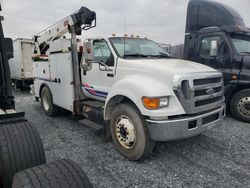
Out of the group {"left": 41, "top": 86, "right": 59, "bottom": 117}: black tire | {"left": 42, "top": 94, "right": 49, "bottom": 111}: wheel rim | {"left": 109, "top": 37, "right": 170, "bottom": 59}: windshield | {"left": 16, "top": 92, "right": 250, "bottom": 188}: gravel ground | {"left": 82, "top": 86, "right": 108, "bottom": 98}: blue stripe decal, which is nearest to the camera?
{"left": 16, "top": 92, "right": 250, "bottom": 188}: gravel ground

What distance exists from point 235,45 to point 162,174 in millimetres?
4347

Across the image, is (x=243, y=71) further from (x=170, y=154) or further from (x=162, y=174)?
(x=162, y=174)

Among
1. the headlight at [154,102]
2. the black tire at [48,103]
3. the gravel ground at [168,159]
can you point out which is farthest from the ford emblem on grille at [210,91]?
the black tire at [48,103]

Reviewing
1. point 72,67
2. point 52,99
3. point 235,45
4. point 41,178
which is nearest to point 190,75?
point 41,178

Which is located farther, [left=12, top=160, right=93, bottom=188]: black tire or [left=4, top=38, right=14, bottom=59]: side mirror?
[left=4, top=38, right=14, bottom=59]: side mirror

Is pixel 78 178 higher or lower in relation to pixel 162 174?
higher

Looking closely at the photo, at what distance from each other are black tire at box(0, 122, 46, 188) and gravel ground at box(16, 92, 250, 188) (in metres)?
1.14

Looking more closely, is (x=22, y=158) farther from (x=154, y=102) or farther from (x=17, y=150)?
(x=154, y=102)

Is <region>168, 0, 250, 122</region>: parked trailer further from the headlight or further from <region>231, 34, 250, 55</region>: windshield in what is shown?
the headlight

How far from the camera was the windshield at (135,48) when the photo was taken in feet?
13.7

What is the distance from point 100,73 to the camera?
4.45m

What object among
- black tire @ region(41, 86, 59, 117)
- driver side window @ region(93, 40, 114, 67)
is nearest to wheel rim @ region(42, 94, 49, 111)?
black tire @ region(41, 86, 59, 117)

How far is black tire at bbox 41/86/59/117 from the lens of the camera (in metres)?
6.18

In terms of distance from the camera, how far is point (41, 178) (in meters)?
1.61
